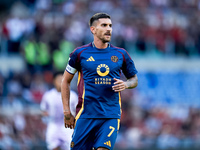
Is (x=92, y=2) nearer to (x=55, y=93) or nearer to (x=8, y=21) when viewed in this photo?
(x=8, y=21)

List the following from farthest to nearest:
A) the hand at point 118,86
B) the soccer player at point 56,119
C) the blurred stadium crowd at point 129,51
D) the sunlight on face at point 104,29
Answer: the blurred stadium crowd at point 129,51 < the soccer player at point 56,119 < the sunlight on face at point 104,29 < the hand at point 118,86

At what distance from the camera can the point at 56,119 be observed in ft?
36.4

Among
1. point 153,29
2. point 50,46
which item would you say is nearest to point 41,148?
point 50,46

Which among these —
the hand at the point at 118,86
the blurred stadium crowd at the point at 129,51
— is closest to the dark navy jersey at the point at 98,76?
the hand at the point at 118,86

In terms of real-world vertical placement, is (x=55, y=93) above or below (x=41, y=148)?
above

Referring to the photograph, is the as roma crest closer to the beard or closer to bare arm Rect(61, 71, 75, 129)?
the beard

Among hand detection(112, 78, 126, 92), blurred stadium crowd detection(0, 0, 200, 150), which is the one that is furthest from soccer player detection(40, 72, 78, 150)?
blurred stadium crowd detection(0, 0, 200, 150)

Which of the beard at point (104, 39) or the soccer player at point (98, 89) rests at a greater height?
the beard at point (104, 39)

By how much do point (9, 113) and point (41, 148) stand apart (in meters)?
4.00

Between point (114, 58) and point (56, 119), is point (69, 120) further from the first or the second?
point (56, 119)

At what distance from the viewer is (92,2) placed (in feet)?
69.1

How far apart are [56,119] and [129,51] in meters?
9.28

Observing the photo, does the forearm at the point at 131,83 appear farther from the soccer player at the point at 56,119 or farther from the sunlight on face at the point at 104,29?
the soccer player at the point at 56,119

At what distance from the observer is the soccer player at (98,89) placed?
7559 mm
